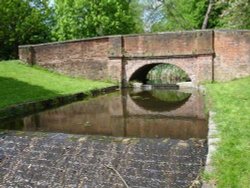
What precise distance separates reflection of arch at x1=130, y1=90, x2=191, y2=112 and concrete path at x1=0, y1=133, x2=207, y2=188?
6392 mm

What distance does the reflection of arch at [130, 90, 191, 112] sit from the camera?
548 inches

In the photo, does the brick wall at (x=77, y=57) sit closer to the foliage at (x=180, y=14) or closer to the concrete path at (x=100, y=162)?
the foliage at (x=180, y=14)

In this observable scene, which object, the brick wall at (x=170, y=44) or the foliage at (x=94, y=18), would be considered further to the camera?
the foliage at (x=94, y=18)

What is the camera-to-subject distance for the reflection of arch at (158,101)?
13.9m

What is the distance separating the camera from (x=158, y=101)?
623 inches

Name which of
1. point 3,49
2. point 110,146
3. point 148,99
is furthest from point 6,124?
point 3,49

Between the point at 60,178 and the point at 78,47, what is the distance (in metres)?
16.0

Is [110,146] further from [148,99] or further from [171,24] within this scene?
[171,24]

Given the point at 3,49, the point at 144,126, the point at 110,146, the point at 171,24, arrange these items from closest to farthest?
the point at 110,146
the point at 144,126
the point at 3,49
the point at 171,24

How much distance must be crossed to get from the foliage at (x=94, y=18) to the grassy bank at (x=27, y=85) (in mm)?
9163

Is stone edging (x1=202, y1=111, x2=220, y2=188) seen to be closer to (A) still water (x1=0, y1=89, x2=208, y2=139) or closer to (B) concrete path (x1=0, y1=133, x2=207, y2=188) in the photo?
(B) concrete path (x1=0, y1=133, x2=207, y2=188)

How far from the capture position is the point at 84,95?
16.3 metres

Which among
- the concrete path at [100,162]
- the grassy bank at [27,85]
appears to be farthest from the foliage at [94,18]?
the concrete path at [100,162]

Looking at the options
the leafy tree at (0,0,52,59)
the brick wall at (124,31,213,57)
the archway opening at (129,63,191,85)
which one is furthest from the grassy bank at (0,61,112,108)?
the leafy tree at (0,0,52,59)
